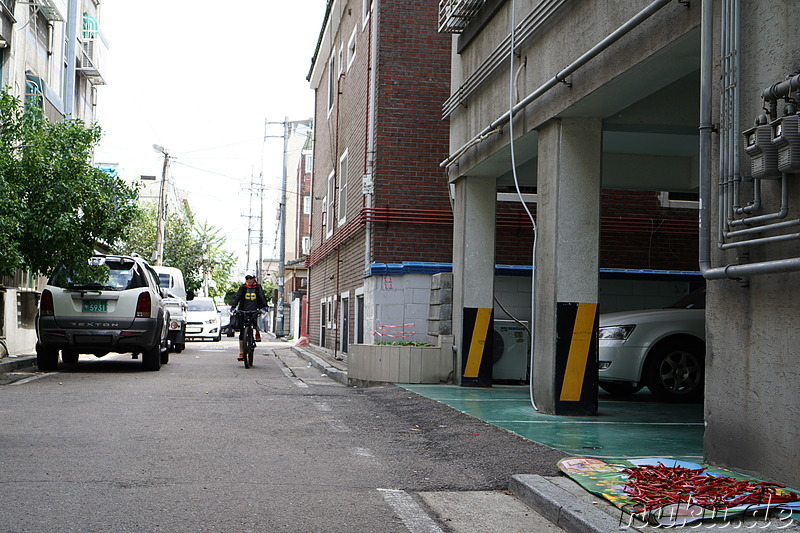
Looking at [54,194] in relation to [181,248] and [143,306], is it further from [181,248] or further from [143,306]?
[181,248]

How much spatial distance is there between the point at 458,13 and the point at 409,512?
8890 mm

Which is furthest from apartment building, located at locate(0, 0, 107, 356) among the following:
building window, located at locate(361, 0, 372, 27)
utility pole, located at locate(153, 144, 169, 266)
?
utility pole, located at locate(153, 144, 169, 266)

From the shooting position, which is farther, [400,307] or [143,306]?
[400,307]

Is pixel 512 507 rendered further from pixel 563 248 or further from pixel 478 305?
pixel 478 305

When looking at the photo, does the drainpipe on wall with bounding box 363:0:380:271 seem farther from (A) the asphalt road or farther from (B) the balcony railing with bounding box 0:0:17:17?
(B) the balcony railing with bounding box 0:0:17:17

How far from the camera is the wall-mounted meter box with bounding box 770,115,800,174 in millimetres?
4977

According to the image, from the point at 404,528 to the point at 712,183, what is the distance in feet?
10.3

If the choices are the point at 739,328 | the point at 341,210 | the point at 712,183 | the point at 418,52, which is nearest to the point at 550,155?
the point at 712,183

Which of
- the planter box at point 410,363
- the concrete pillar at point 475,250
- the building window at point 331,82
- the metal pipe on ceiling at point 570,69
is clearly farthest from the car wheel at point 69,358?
the building window at point 331,82

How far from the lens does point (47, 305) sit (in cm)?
1430

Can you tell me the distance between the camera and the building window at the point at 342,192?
22237 millimetres

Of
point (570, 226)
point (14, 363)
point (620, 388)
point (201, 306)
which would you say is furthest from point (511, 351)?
point (201, 306)

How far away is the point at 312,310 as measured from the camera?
3072 centimetres

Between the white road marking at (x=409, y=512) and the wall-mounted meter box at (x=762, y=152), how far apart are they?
280 centimetres
